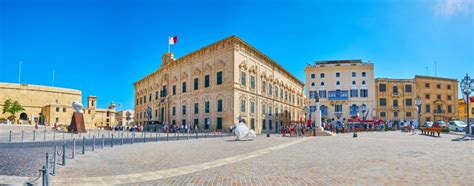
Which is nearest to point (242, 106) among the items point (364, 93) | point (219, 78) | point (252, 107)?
point (252, 107)

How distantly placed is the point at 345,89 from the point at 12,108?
81.0m

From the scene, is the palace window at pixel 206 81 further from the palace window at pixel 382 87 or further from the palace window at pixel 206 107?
the palace window at pixel 382 87

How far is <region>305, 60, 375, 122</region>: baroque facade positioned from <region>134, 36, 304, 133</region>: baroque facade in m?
8.54

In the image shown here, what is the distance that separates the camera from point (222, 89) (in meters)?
38.9

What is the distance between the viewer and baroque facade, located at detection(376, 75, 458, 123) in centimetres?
6047

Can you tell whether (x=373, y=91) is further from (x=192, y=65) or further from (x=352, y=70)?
(x=192, y=65)

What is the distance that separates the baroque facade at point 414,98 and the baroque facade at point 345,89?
8.62 feet

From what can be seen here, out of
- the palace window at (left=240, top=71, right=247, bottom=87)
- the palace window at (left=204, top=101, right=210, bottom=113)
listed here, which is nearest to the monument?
the palace window at (left=204, top=101, right=210, bottom=113)

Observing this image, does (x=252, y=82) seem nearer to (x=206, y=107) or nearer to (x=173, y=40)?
(x=206, y=107)

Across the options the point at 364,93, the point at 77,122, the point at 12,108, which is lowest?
the point at 77,122

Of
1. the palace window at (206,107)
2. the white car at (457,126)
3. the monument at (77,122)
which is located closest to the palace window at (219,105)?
the palace window at (206,107)

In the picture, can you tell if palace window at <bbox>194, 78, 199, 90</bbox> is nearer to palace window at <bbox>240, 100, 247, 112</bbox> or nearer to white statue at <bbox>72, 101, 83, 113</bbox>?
palace window at <bbox>240, 100, 247, 112</bbox>

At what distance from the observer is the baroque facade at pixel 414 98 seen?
198 ft

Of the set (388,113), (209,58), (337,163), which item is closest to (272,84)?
(209,58)
